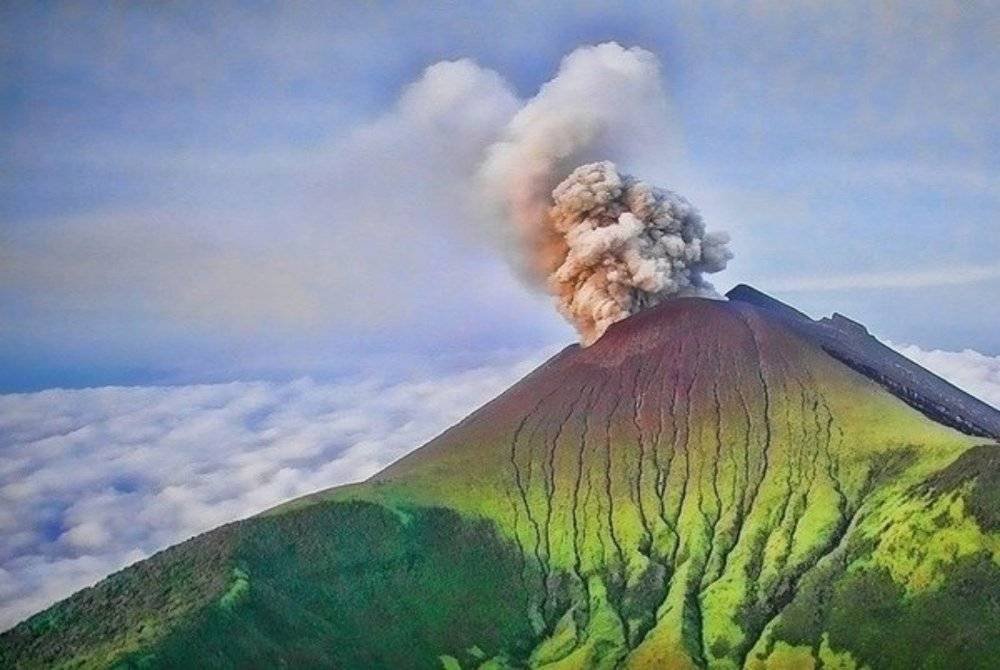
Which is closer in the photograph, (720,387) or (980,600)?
(980,600)

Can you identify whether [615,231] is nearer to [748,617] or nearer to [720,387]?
[720,387]

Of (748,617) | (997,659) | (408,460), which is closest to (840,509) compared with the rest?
(748,617)

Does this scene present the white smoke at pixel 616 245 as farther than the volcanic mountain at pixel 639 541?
Yes

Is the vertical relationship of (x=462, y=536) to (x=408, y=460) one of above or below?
below

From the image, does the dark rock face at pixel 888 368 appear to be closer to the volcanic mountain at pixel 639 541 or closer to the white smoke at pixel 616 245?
the volcanic mountain at pixel 639 541

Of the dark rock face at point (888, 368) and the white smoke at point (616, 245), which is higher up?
the white smoke at point (616, 245)

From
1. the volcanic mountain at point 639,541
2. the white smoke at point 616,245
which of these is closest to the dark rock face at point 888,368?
the volcanic mountain at point 639,541
